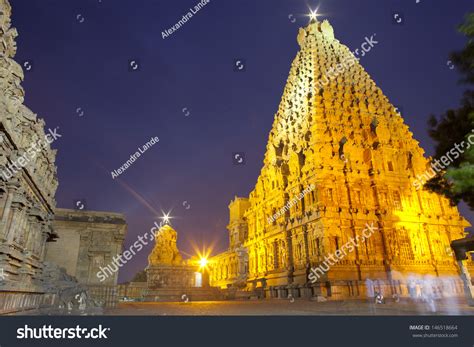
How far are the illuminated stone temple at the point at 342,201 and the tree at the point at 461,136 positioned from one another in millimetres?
14942

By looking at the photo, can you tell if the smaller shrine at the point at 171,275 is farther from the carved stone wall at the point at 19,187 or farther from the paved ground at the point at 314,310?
the paved ground at the point at 314,310

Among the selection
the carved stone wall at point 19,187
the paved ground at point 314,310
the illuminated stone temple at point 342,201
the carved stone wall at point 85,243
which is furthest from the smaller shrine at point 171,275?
the paved ground at point 314,310

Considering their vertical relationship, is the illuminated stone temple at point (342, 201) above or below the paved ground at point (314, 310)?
→ above

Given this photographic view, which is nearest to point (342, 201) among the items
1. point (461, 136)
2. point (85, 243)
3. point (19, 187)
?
point (461, 136)

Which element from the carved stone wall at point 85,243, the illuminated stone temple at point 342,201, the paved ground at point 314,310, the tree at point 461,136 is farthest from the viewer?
the illuminated stone temple at point 342,201

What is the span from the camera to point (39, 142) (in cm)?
1830

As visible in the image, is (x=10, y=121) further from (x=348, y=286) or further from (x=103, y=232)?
(x=348, y=286)

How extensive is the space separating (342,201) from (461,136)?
17678 millimetres

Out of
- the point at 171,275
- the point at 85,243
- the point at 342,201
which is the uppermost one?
the point at 342,201

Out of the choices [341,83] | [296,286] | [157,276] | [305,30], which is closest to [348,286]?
[296,286]

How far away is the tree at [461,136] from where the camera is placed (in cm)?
1013

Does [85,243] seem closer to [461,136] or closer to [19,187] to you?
[19,187]

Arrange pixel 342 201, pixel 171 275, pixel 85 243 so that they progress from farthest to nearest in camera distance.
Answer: pixel 171 275
pixel 342 201
pixel 85 243

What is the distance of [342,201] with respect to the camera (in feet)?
102
